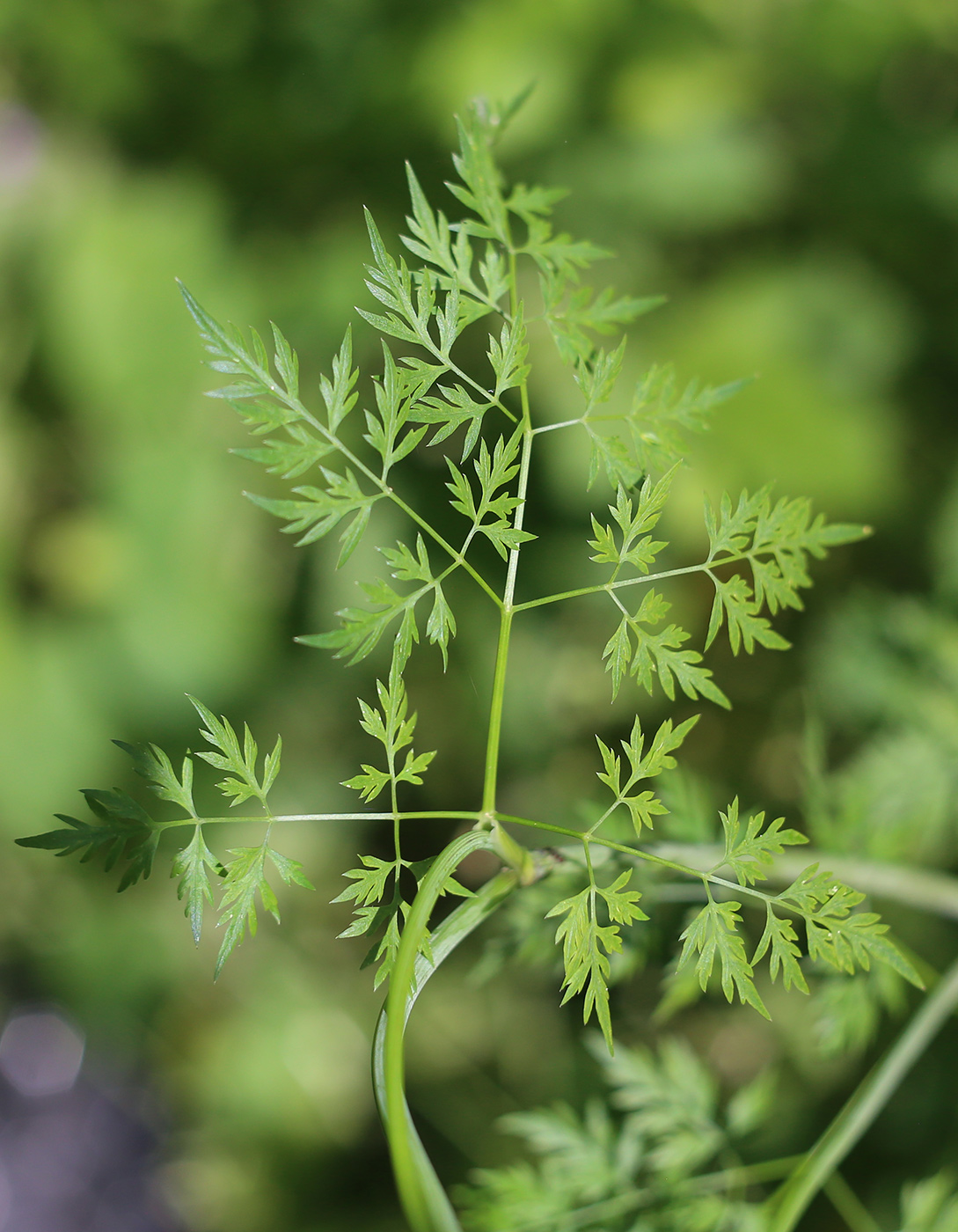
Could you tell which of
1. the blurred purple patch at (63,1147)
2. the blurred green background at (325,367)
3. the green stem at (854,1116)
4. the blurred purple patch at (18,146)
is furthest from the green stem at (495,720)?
the blurred purple patch at (63,1147)

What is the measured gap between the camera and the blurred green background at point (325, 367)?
184cm

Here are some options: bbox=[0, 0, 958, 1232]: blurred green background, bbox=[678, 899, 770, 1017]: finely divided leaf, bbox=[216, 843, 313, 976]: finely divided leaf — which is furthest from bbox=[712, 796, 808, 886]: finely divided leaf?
bbox=[0, 0, 958, 1232]: blurred green background

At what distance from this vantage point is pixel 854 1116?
0.75 meters

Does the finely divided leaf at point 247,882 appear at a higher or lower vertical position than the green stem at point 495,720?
lower

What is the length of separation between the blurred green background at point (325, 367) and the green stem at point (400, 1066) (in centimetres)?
134

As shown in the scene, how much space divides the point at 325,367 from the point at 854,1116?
66.0 inches

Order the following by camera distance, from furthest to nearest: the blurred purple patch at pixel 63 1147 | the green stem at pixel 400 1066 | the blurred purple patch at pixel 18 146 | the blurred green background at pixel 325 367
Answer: the blurred purple patch at pixel 63 1147 < the blurred purple patch at pixel 18 146 < the blurred green background at pixel 325 367 < the green stem at pixel 400 1066

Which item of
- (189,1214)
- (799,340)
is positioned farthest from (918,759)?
(189,1214)

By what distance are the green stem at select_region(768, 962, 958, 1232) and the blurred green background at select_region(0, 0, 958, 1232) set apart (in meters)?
0.96

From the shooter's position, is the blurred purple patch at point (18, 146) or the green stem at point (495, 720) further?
the blurred purple patch at point (18, 146)

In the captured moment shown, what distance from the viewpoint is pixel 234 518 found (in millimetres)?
2014

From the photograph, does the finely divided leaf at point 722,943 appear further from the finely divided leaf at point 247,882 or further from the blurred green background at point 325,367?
the blurred green background at point 325,367

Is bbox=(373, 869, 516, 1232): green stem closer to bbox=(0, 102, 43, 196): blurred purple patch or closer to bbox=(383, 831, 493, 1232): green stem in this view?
bbox=(383, 831, 493, 1232): green stem

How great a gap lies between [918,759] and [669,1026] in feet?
3.29
